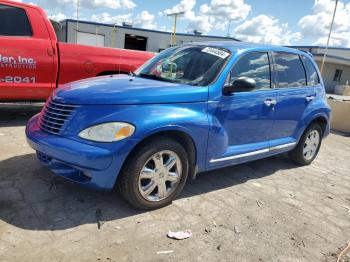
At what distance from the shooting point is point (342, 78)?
37.8 metres

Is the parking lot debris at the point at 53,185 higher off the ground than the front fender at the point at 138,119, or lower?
lower

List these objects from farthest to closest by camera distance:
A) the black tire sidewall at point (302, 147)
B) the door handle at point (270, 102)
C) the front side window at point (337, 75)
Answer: the front side window at point (337, 75) → the black tire sidewall at point (302, 147) → the door handle at point (270, 102)

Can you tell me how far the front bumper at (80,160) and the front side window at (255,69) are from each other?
72.6 inches

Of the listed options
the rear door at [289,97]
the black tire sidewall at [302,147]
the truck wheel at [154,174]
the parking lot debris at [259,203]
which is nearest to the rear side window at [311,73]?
the rear door at [289,97]

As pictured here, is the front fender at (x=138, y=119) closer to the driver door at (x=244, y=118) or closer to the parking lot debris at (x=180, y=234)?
the driver door at (x=244, y=118)

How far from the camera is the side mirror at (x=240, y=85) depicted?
394 cm

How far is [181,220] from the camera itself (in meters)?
3.57

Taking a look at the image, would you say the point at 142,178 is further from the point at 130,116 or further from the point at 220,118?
the point at 220,118

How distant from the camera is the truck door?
19.2 ft

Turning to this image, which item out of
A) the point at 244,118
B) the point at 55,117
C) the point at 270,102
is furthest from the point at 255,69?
the point at 55,117

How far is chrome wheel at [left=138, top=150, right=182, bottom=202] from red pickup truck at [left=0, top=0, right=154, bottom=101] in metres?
3.61

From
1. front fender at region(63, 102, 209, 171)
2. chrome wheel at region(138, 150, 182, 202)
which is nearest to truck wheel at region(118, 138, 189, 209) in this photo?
chrome wheel at region(138, 150, 182, 202)

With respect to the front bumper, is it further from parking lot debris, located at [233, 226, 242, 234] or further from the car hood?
parking lot debris, located at [233, 226, 242, 234]

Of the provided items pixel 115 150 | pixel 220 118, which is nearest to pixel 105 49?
pixel 220 118
